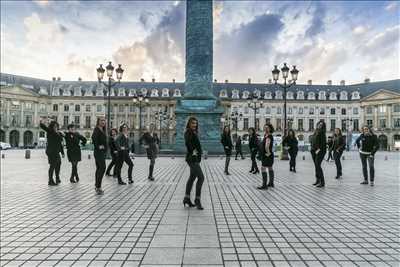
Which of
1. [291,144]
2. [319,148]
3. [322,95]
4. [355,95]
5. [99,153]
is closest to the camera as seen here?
[99,153]

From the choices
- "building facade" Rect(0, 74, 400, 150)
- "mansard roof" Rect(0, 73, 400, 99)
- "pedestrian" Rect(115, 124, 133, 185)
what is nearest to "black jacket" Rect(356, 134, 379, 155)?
"pedestrian" Rect(115, 124, 133, 185)

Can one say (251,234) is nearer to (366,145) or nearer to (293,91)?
(366,145)

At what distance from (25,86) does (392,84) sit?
344 ft

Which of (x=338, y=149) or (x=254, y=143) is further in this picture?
(x=254, y=143)

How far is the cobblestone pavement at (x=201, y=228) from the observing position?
4.65m

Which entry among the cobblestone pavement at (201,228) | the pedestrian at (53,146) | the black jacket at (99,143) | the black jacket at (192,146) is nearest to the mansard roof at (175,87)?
the pedestrian at (53,146)

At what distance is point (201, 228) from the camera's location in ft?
20.0

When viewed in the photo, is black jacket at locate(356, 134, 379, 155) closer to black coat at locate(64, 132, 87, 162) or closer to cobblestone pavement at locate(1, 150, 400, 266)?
cobblestone pavement at locate(1, 150, 400, 266)

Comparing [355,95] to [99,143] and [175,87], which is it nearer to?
[175,87]

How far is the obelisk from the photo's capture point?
30875 mm

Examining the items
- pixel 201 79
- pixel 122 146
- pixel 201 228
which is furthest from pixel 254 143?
pixel 201 79

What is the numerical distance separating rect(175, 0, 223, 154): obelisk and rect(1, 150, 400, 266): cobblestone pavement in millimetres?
20549

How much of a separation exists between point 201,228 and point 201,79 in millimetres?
26173

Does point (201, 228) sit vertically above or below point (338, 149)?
below
